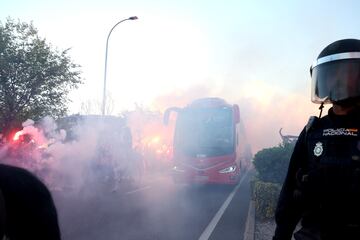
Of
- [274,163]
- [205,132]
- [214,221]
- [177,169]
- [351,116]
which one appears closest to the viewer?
[351,116]

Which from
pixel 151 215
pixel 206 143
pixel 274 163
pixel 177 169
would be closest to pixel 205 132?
pixel 206 143

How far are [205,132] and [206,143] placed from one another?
438mm

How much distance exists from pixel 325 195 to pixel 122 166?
1366 cm

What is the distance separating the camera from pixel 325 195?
2445 mm

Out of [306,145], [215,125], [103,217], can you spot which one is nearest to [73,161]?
[103,217]

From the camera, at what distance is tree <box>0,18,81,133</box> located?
1791 cm

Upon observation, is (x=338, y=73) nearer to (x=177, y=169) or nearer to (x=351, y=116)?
(x=351, y=116)

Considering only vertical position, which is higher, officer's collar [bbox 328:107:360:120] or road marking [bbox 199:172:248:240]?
officer's collar [bbox 328:107:360:120]

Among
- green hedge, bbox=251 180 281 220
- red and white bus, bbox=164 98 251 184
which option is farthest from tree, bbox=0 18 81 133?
green hedge, bbox=251 180 281 220

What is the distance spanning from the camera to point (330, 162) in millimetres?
2494

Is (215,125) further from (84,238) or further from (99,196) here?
(84,238)

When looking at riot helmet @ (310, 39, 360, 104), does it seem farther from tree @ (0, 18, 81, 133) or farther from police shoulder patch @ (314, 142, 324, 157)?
tree @ (0, 18, 81, 133)

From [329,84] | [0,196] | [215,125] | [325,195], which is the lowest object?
[215,125]

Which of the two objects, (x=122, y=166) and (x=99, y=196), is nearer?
(x=99, y=196)
